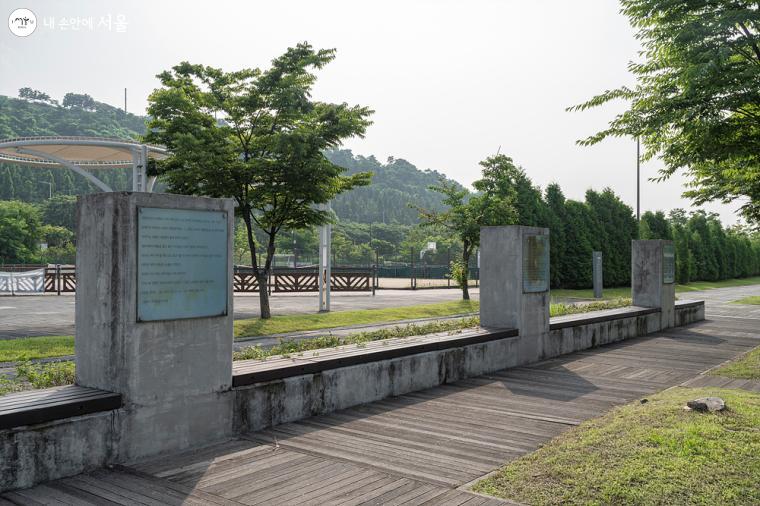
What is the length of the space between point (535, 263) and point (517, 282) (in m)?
0.60

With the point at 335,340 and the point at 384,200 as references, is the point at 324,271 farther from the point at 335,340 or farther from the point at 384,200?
the point at 384,200

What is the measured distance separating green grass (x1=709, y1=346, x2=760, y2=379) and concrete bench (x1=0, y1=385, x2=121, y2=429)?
8.44 metres

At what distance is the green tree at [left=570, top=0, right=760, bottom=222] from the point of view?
358 inches

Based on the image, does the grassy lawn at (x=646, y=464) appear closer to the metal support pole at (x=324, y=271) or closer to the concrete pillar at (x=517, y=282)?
the concrete pillar at (x=517, y=282)

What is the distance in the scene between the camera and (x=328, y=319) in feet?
60.4

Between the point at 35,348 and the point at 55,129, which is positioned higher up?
Result: the point at 55,129

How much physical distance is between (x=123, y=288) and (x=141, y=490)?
161 cm

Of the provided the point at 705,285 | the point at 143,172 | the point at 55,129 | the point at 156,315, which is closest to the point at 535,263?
the point at 156,315

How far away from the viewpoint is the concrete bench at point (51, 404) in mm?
4816

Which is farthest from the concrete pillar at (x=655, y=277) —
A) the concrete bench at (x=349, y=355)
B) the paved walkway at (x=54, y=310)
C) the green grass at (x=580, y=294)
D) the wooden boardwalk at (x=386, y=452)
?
the green grass at (x=580, y=294)

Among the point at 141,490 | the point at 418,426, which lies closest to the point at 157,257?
the point at 141,490

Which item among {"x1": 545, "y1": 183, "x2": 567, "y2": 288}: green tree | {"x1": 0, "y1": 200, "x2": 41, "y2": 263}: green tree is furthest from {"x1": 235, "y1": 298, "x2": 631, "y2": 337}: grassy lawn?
{"x1": 0, "y1": 200, "x2": 41, "y2": 263}: green tree

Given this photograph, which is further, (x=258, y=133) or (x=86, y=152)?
(x=86, y=152)

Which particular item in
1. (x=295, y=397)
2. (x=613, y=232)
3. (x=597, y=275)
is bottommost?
(x=295, y=397)
